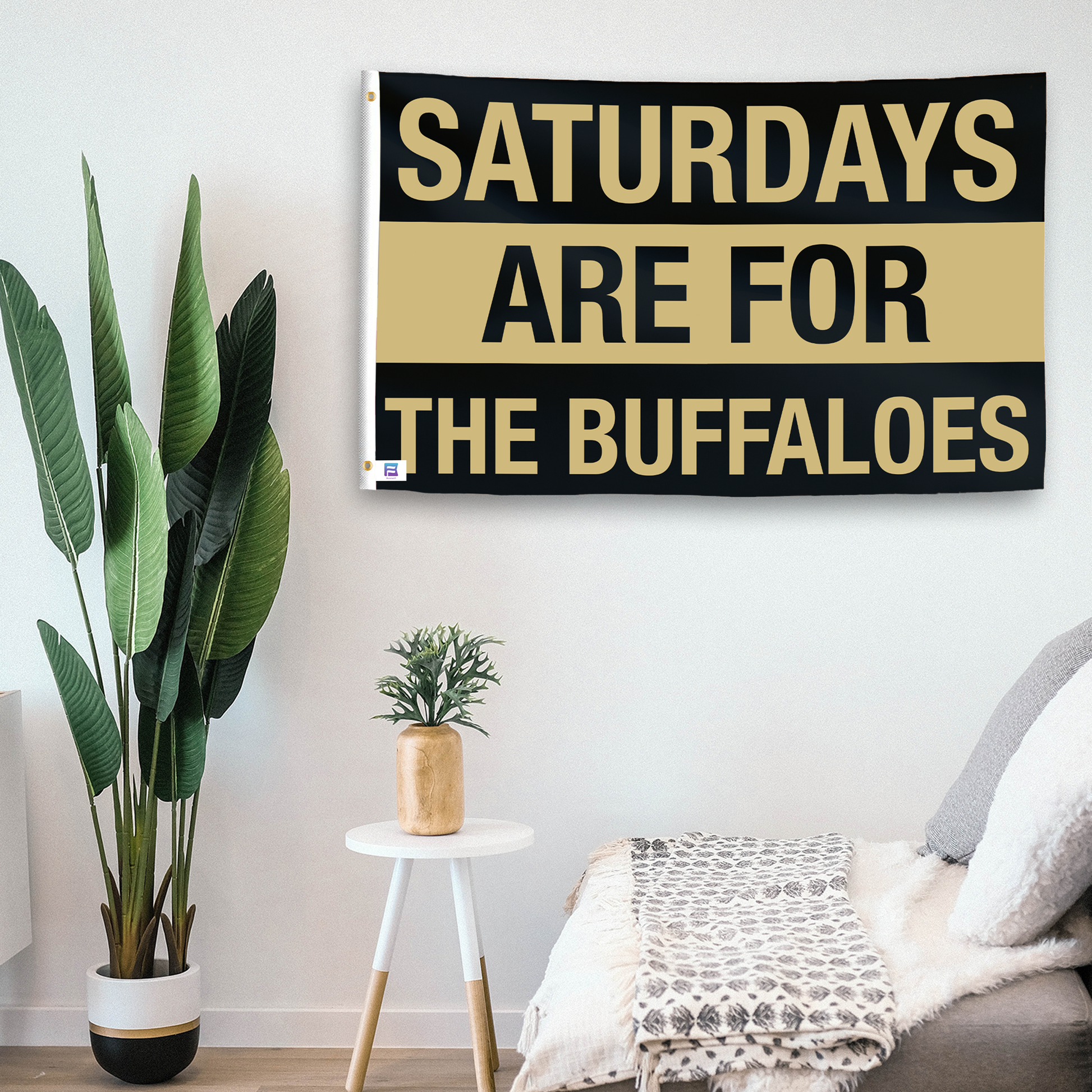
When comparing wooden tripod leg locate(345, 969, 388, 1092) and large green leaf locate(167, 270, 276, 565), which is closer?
wooden tripod leg locate(345, 969, 388, 1092)

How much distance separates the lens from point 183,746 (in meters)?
2.06

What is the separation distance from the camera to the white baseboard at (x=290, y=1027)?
2219 mm

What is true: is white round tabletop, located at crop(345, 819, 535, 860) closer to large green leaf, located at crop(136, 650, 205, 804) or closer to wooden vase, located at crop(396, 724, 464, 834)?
wooden vase, located at crop(396, 724, 464, 834)

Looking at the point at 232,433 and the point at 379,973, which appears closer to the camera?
the point at 379,973

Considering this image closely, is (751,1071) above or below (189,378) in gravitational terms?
below

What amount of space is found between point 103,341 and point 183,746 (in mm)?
761

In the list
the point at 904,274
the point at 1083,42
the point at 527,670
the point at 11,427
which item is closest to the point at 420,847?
the point at 527,670

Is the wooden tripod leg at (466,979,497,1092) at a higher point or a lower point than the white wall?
lower

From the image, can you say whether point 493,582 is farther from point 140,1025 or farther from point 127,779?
point 140,1025

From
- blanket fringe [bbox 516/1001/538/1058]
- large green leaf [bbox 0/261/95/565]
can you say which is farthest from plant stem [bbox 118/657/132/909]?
blanket fringe [bbox 516/1001/538/1058]

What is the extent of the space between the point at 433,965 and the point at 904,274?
1689mm

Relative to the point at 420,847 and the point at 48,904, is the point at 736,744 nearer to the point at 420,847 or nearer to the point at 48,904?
the point at 420,847

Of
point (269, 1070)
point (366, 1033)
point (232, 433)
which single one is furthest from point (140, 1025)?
point (232, 433)

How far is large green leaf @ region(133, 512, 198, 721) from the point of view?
202cm
